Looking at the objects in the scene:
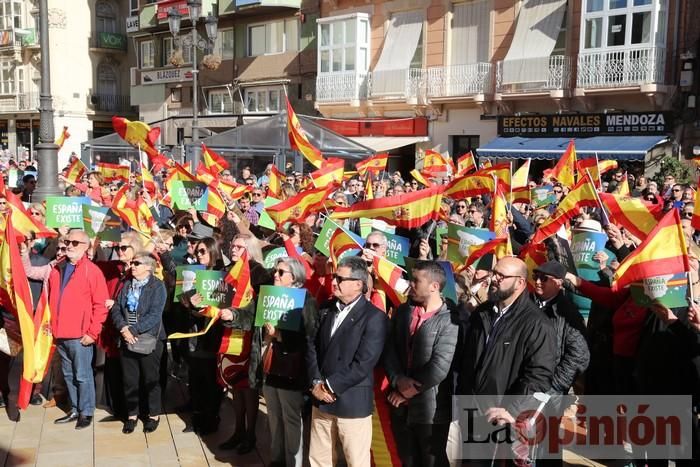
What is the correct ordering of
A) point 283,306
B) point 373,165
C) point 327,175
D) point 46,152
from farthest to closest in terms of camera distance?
point 373,165
point 46,152
point 327,175
point 283,306

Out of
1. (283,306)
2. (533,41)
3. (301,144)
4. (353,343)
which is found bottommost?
(353,343)

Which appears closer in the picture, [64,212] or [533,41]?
[64,212]

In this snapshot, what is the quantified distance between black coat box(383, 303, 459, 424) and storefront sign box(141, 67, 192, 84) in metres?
30.7

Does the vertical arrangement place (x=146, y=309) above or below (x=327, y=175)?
below

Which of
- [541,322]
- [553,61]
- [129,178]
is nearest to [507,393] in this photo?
[541,322]

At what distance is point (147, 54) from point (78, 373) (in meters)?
33.3

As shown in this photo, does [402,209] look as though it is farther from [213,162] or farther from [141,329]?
[213,162]

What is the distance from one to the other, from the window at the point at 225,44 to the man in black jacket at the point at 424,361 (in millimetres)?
28803

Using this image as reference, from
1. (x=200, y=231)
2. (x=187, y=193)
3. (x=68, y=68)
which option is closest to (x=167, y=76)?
(x=68, y=68)

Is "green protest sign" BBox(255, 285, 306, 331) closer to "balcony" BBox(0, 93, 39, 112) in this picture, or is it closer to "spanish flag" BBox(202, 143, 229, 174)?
"spanish flag" BBox(202, 143, 229, 174)

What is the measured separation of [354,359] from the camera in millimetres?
4688

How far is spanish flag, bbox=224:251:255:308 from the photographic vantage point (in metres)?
5.76

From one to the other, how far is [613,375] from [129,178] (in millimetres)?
11705

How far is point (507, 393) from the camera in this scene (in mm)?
4348
